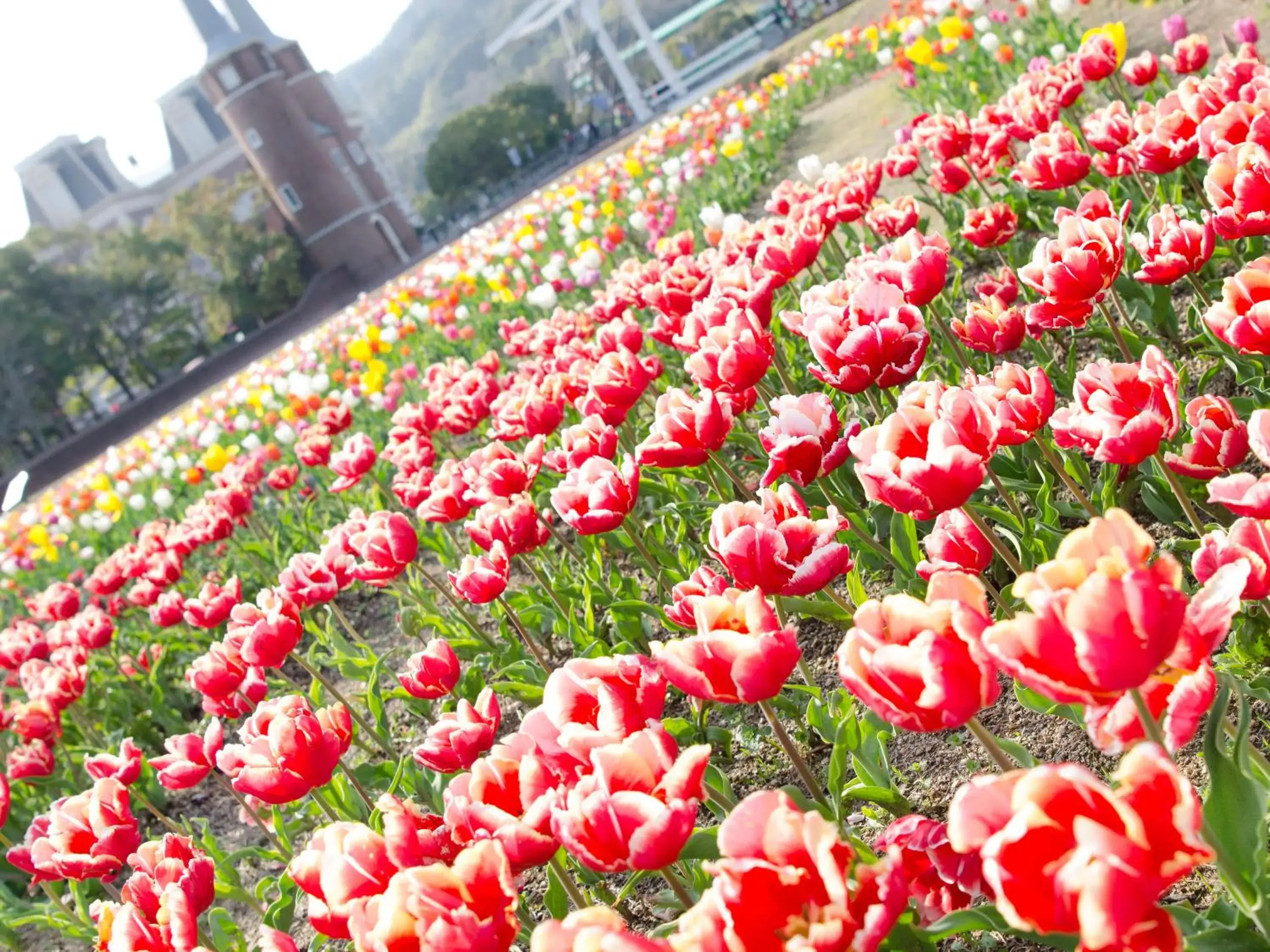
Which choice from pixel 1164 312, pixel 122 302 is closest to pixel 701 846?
pixel 1164 312

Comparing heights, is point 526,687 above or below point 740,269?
below

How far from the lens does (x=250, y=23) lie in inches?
2157

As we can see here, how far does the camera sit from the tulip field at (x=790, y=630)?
103 centimetres

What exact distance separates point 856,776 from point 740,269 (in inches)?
66.1

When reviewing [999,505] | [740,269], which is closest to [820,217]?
[740,269]

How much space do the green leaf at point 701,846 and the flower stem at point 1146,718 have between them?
2.36 feet

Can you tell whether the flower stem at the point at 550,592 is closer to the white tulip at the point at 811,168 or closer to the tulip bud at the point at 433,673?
the tulip bud at the point at 433,673

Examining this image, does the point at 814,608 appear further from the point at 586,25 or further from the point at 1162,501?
the point at 586,25

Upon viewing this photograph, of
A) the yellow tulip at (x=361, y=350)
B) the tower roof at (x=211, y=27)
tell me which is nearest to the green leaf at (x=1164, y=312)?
the yellow tulip at (x=361, y=350)

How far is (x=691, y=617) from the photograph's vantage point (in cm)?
181

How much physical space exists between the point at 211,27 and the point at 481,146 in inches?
632

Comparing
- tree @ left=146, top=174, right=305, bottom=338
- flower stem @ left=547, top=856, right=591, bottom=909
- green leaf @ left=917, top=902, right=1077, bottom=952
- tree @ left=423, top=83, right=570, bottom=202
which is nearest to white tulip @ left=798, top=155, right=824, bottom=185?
flower stem @ left=547, top=856, right=591, bottom=909

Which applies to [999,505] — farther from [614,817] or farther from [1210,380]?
[614,817]

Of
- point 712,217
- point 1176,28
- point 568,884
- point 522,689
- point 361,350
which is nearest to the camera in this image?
point 568,884
